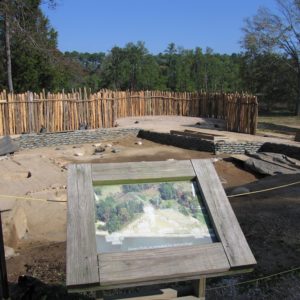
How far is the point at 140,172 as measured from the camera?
292 cm

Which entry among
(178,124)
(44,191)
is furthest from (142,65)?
(44,191)

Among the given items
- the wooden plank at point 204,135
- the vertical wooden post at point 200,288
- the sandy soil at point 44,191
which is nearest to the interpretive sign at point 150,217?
the vertical wooden post at point 200,288

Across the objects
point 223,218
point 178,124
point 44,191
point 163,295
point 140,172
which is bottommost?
point 44,191

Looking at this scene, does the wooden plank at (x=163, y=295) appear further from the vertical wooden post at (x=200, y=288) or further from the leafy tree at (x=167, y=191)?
the leafy tree at (x=167, y=191)

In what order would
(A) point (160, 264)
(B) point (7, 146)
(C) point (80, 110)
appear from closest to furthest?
1. (A) point (160, 264)
2. (B) point (7, 146)
3. (C) point (80, 110)

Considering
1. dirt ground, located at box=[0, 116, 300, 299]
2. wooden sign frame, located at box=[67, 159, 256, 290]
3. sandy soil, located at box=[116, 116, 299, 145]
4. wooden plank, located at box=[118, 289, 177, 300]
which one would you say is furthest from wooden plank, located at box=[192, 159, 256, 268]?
sandy soil, located at box=[116, 116, 299, 145]

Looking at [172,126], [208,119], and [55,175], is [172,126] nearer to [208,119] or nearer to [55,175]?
[208,119]

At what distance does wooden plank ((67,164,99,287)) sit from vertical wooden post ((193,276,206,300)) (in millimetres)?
725

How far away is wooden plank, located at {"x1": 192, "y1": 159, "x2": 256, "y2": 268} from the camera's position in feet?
8.63

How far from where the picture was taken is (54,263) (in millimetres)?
4629

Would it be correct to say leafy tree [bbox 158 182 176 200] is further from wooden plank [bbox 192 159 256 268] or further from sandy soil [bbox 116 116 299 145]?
sandy soil [bbox 116 116 299 145]

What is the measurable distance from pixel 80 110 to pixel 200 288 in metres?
15.2

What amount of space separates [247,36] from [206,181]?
34.0 meters

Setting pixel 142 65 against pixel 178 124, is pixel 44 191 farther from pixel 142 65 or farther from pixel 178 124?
pixel 142 65
